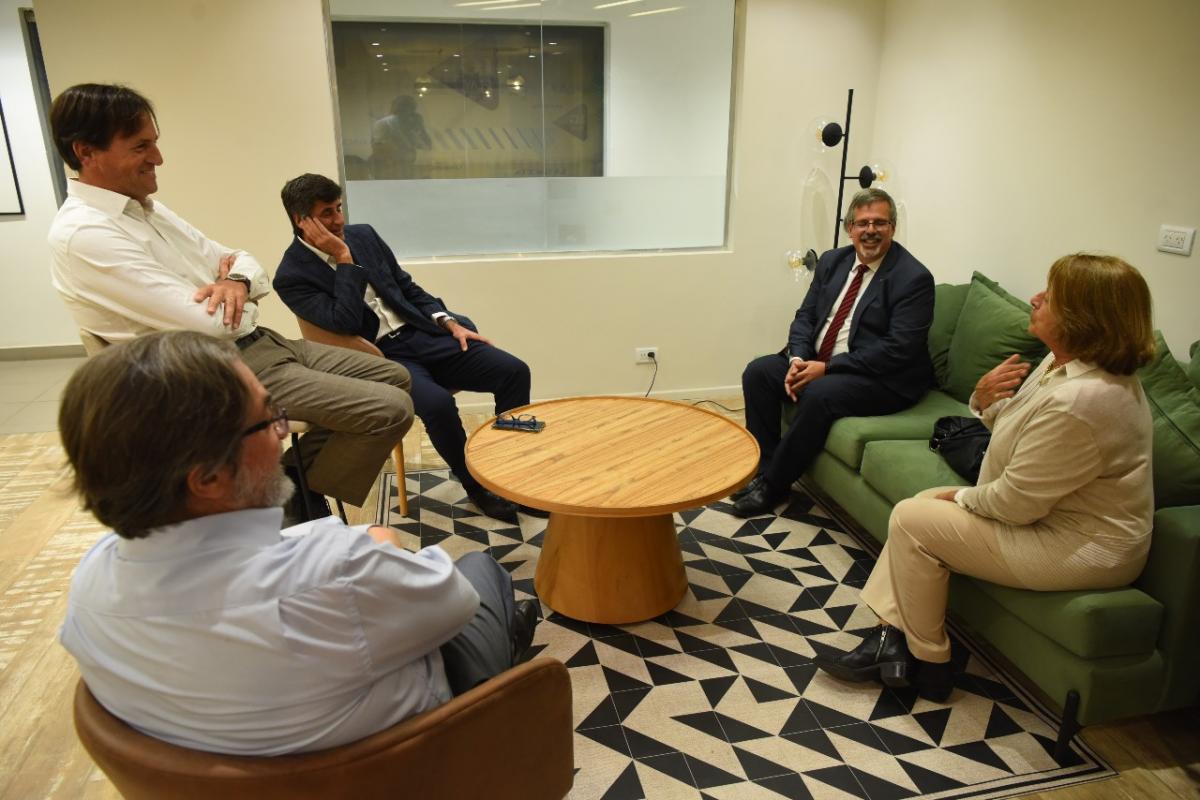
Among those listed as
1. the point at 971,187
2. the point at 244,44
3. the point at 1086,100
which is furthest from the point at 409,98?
the point at 1086,100

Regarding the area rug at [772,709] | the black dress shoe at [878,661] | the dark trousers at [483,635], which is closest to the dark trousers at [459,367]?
the area rug at [772,709]

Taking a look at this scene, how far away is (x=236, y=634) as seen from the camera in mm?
967

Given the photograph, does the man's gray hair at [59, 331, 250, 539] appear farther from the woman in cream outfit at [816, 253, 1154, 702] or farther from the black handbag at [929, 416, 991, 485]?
the black handbag at [929, 416, 991, 485]

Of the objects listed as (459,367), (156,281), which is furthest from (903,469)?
(156,281)

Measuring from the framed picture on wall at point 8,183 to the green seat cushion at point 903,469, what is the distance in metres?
5.48

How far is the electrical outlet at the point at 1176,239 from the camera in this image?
2584 mm

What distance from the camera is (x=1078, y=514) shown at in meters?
1.92

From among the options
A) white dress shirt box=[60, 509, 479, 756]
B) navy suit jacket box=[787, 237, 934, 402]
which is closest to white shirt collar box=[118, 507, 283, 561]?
white dress shirt box=[60, 509, 479, 756]

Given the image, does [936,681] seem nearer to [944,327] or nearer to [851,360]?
[851,360]

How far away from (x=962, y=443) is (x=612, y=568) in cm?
119

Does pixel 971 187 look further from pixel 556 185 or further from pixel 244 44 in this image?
pixel 244 44

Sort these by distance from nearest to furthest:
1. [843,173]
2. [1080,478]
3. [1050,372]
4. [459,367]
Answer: [1080,478] < [1050,372] < [459,367] < [843,173]

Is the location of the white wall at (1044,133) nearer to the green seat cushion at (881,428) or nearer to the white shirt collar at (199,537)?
the green seat cushion at (881,428)

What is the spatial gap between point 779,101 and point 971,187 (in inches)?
43.0
